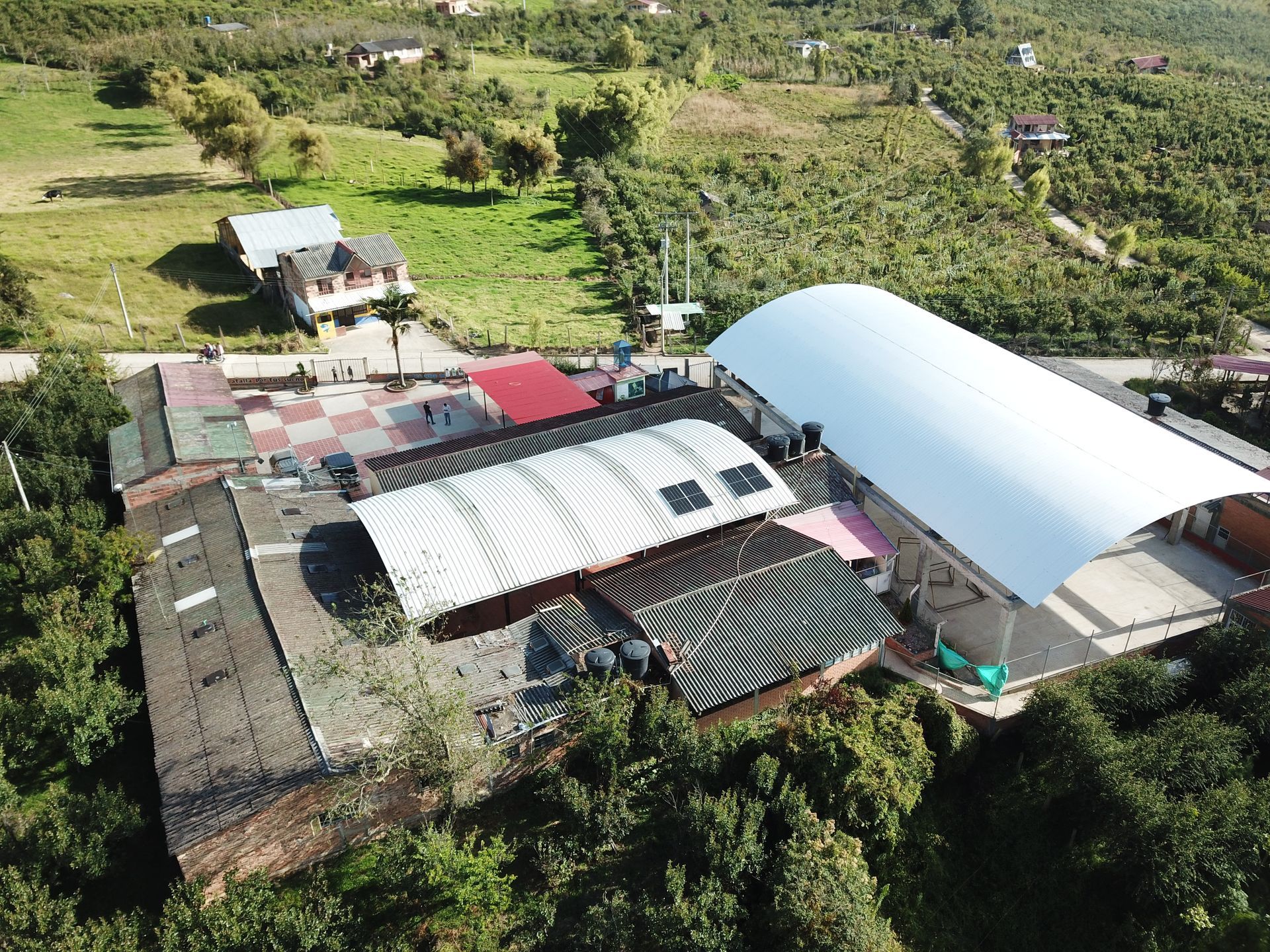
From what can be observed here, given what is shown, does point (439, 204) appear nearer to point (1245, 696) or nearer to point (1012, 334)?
point (1012, 334)

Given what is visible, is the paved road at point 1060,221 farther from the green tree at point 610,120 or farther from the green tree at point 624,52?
the green tree at point 624,52

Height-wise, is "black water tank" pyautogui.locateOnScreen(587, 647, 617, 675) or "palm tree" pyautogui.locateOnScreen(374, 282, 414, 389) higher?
"palm tree" pyautogui.locateOnScreen(374, 282, 414, 389)

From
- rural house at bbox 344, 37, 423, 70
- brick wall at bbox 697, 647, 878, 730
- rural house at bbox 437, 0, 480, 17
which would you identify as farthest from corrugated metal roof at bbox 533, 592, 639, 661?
rural house at bbox 437, 0, 480, 17

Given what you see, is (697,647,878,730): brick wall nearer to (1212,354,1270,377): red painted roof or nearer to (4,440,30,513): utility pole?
(4,440,30,513): utility pole

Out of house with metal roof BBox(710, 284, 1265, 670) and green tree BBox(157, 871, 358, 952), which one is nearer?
green tree BBox(157, 871, 358, 952)

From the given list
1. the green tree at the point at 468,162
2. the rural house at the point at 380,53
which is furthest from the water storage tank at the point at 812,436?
the rural house at the point at 380,53

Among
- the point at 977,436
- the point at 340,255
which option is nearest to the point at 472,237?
the point at 340,255

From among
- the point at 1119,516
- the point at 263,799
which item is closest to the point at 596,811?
the point at 263,799
